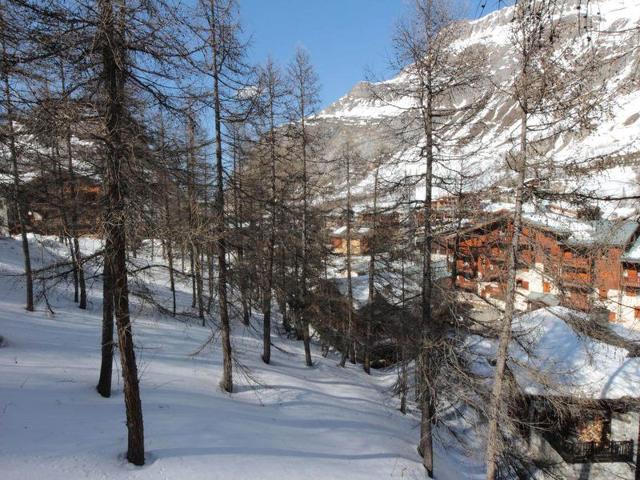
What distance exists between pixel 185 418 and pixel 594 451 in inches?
576

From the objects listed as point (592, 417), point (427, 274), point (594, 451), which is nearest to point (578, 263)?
point (427, 274)

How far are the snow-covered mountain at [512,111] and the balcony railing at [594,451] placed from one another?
422 inches

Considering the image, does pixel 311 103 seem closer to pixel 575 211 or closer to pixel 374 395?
pixel 575 211

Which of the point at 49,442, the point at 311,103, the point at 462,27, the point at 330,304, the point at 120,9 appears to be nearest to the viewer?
the point at 120,9

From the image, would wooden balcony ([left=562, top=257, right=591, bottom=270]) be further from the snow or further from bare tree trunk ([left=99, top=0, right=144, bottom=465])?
the snow

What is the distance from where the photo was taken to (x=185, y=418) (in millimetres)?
8773

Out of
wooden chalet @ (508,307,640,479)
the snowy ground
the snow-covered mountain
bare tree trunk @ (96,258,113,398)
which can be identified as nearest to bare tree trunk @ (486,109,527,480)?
the snow-covered mountain

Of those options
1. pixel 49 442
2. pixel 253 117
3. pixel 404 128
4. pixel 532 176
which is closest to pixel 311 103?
pixel 253 117

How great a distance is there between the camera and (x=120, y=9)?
5188mm

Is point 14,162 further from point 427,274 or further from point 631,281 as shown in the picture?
point 631,281

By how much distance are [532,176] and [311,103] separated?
9.94 metres

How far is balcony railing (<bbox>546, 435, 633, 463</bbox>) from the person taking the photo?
13.9m

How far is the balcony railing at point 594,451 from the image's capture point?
13922 mm

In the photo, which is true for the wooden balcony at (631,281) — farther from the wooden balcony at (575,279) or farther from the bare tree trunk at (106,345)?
the bare tree trunk at (106,345)
